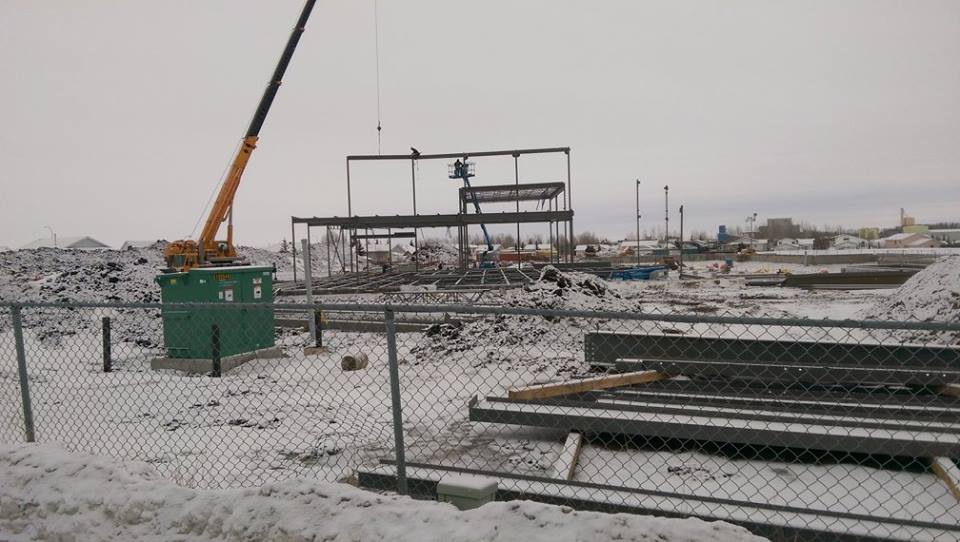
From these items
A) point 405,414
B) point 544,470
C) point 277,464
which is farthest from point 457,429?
point 277,464

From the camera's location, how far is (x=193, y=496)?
11.5 feet

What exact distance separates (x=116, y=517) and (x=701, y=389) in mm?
5554

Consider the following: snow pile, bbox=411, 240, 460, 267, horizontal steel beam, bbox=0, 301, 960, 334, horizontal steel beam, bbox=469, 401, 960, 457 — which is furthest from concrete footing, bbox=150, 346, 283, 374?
snow pile, bbox=411, 240, 460, 267

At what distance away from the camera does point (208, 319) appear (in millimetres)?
10664

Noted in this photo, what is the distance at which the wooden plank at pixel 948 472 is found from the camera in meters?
4.14

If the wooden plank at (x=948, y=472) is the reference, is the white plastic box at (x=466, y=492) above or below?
above

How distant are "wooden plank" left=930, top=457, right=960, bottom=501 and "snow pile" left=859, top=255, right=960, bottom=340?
5.48 metres

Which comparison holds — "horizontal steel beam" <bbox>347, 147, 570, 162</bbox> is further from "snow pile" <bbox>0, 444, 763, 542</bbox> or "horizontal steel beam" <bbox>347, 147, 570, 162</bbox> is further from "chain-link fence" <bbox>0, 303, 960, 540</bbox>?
"snow pile" <bbox>0, 444, 763, 542</bbox>

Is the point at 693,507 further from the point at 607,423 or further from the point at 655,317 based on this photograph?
the point at 607,423

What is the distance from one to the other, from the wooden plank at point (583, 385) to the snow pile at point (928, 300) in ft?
17.9

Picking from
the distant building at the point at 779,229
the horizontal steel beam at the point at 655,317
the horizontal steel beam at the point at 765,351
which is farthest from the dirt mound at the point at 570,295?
the distant building at the point at 779,229

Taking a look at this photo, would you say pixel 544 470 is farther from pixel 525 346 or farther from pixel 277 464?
pixel 525 346

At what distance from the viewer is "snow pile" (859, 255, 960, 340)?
10.4 metres

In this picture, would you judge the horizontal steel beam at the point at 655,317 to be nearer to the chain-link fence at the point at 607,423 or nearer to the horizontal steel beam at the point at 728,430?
the chain-link fence at the point at 607,423
